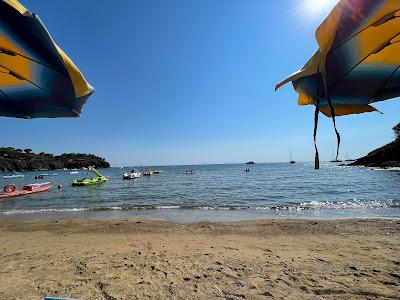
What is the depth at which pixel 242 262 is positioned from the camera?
8148mm

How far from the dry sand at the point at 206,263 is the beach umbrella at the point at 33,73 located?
3.75 metres

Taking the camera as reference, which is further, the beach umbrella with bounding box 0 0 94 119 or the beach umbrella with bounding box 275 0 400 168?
the beach umbrella with bounding box 0 0 94 119

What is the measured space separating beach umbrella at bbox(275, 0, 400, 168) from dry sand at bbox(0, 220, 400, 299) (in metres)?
3.98

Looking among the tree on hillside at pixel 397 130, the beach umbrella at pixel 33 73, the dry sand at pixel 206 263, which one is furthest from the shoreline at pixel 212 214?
the tree on hillside at pixel 397 130

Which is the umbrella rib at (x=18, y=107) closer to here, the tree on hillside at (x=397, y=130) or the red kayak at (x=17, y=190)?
the red kayak at (x=17, y=190)

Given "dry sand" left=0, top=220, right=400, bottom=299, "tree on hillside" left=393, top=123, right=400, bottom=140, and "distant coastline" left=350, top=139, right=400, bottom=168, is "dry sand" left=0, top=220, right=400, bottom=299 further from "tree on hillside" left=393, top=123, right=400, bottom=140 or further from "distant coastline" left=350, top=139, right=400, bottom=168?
"tree on hillside" left=393, top=123, right=400, bottom=140

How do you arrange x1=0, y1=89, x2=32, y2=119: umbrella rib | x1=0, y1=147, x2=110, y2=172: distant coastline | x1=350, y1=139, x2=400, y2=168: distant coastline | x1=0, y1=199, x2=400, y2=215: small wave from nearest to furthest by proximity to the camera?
x1=0, y1=89, x2=32, y2=119: umbrella rib → x1=0, y1=199, x2=400, y2=215: small wave → x1=350, y1=139, x2=400, y2=168: distant coastline → x1=0, y1=147, x2=110, y2=172: distant coastline

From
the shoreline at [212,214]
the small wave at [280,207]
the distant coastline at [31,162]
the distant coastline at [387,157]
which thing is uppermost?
the distant coastline at [31,162]

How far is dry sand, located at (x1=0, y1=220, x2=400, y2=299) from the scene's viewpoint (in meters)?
6.21

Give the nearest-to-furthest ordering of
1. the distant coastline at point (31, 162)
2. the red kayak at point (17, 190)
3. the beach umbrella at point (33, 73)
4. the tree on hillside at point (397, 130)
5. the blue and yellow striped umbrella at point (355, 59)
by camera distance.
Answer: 1. the blue and yellow striped umbrella at point (355, 59)
2. the beach umbrella at point (33, 73)
3. the red kayak at point (17, 190)
4. the tree on hillside at point (397, 130)
5. the distant coastline at point (31, 162)

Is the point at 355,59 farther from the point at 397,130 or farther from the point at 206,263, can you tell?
the point at 397,130

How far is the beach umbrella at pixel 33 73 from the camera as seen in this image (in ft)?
8.55

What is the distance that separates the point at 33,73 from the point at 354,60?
3082 millimetres

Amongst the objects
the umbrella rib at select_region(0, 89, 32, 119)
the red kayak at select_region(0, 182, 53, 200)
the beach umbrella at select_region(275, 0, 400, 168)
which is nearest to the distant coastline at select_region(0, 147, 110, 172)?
the red kayak at select_region(0, 182, 53, 200)
